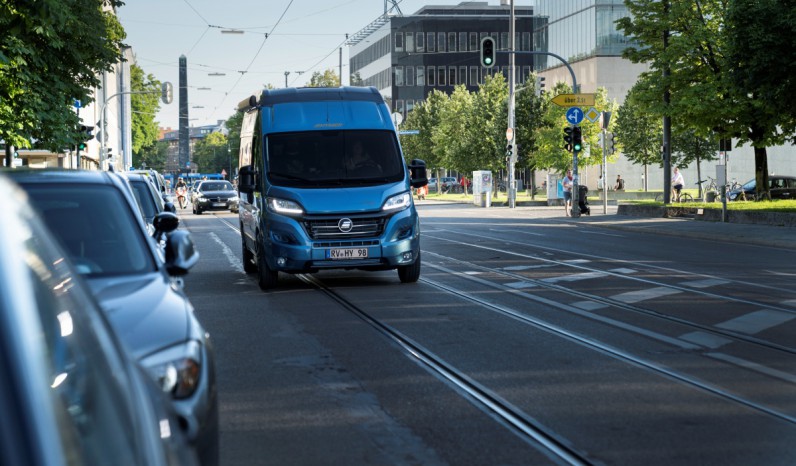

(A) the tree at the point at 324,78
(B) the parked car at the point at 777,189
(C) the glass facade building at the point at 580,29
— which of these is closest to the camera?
(B) the parked car at the point at 777,189

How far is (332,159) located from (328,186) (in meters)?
0.46

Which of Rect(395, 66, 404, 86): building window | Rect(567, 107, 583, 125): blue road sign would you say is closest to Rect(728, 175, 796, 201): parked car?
Rect(567, 107, 583, 125): blue road sign

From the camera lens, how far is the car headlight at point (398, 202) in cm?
1491

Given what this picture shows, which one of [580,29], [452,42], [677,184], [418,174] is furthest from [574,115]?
[452,42]

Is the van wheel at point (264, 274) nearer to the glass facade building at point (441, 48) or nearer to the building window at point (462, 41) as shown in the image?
the glass facade building at point (441, 48)

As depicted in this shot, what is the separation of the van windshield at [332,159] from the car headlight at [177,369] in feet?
35.6

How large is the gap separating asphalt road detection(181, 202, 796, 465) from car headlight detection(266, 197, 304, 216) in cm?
104

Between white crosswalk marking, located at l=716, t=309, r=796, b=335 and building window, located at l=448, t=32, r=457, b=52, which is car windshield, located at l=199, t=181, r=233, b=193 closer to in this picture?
white crosswalk marking, located at l=716, t=309, r=796, b=335

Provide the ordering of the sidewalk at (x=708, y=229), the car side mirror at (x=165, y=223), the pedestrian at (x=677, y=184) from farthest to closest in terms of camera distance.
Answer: the pedestrian at (x=677, y=184) → the sidewalk at (x=708, y=229) → the car side mirror at (x=165, y=223)

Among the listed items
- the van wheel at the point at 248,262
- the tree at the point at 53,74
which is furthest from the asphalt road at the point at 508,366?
the tree at the point at 53,74

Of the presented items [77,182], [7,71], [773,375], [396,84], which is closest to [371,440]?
[77,182]

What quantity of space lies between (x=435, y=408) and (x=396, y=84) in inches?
4705

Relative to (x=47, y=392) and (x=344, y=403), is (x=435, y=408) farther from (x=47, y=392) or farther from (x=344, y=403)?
(x=47, y=392)

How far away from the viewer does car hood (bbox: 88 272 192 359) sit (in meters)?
4.41
